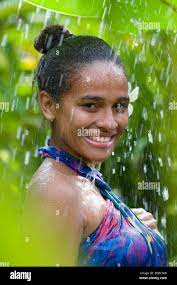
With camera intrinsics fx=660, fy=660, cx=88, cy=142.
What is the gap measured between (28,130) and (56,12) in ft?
2.16

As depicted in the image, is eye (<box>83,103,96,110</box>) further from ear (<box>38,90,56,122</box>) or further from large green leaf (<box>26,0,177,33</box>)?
large green leaf (<box>26,0,177,33</box>)

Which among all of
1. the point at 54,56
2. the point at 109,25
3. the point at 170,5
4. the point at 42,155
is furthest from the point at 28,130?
the point at 170,5

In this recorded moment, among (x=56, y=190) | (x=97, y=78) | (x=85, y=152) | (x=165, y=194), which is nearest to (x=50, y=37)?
(x=97, y=78)

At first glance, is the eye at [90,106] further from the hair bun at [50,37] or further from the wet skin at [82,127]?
the hair bun at [50,37]

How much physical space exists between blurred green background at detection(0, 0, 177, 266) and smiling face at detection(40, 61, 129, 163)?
12cm

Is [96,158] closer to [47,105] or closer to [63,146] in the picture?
[63,146]

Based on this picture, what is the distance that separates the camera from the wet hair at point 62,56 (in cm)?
325

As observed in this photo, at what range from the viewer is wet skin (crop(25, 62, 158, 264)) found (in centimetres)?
320

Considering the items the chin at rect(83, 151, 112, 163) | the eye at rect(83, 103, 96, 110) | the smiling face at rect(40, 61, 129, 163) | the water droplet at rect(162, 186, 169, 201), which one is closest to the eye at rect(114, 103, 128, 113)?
the smiling face at rect(40, 61, 129, 163)

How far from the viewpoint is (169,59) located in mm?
3682

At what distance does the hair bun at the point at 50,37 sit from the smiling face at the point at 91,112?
225 millimetres

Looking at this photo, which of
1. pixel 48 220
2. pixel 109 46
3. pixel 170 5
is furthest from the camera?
pixel 170 5

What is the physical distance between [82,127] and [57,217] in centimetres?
48
